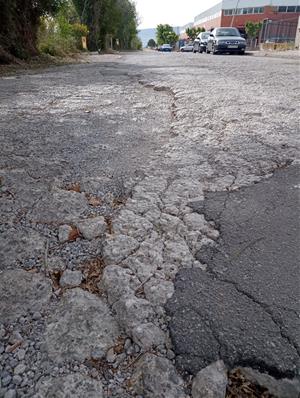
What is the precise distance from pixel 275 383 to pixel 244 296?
33 centimetres

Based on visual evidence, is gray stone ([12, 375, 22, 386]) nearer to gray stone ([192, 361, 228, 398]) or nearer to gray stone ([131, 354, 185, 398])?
gray stone ([131, 354, 185, 398])

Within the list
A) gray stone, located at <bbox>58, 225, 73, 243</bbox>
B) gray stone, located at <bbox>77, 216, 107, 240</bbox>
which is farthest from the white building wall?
gray stone, located at <bbox>58, 225, 73, 243</bbox>

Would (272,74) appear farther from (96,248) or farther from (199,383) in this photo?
(199,383)

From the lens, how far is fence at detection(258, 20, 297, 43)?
33116 millimetres

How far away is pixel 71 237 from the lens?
5.25 feet

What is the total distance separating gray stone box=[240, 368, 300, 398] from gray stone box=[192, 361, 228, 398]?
0.23 feet

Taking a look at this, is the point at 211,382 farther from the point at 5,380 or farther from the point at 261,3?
the point at 261,3

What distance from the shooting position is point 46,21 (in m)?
13.2

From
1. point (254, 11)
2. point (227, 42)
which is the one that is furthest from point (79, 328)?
point (254, 11)

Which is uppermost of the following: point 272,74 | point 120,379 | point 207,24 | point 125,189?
point 207,24

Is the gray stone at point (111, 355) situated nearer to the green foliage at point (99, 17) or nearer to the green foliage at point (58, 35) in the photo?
the green foliage at point (58, 35)

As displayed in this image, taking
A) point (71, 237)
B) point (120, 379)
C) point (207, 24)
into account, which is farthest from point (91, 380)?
point (207, 24)

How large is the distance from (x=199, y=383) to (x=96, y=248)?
2.54 ft

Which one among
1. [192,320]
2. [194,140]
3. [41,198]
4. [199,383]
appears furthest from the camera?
[194,140]
